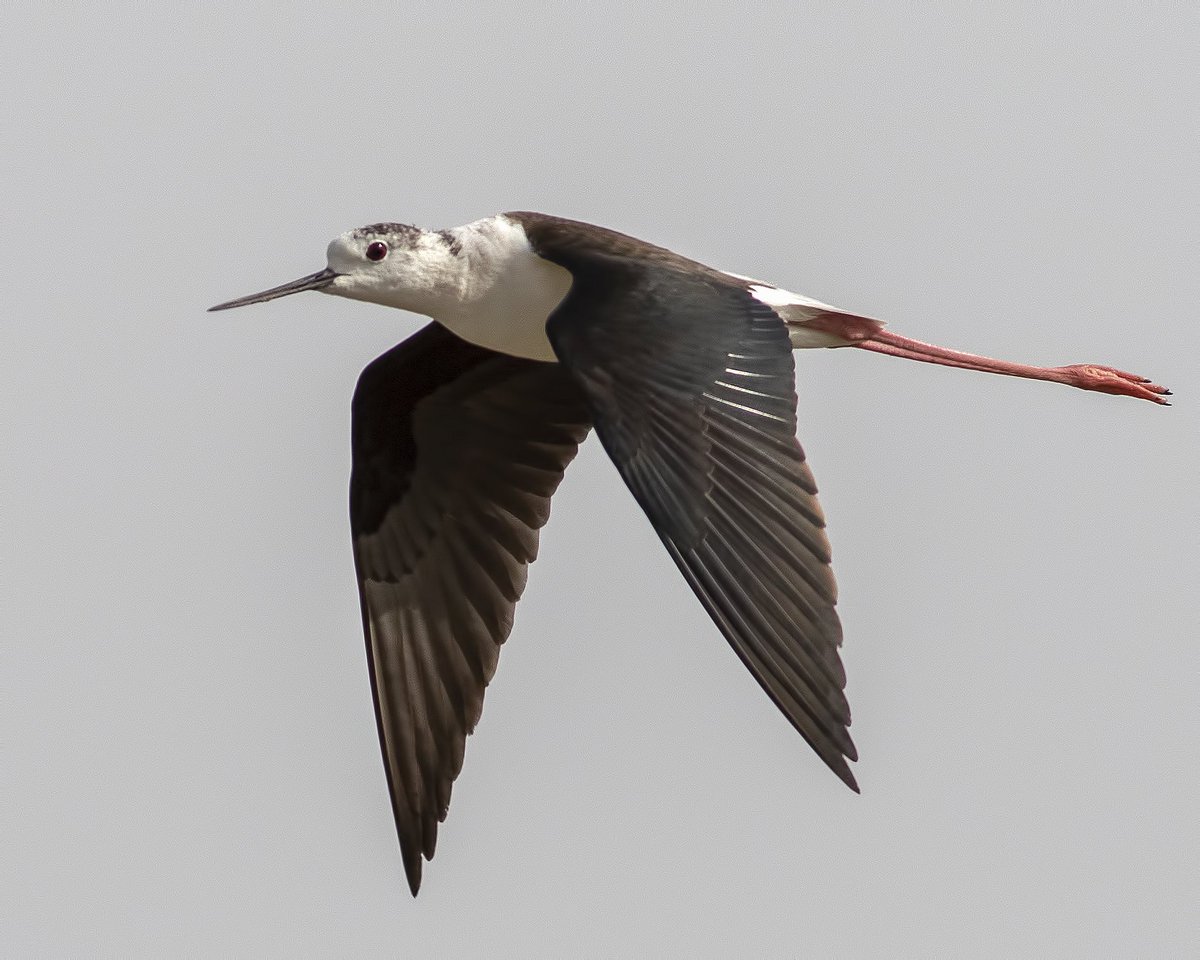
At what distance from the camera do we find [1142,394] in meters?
9.21

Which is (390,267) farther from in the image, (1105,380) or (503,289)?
(1105,380)

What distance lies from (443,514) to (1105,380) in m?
2.60

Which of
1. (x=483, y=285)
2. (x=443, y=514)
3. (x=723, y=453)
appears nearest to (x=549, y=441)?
(x=443, y=514)

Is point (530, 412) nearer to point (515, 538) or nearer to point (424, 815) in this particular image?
point (515, 538)

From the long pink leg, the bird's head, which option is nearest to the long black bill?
the bird's head

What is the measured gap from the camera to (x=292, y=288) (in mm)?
8039

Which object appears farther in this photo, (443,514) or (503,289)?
(443,514)

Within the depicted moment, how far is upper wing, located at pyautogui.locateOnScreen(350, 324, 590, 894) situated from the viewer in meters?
8.61

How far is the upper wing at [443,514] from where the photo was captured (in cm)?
861

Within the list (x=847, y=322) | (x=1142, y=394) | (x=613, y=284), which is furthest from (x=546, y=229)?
(x=1142, y=394)

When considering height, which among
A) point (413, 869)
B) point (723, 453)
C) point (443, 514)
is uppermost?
point (443, 514)

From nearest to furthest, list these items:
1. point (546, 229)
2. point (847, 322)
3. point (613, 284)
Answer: point (613, 284) → point (546, 229) → point (847, 322)

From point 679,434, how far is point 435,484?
2.11m

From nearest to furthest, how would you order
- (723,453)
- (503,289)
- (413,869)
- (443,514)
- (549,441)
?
1. (723,453)
2. (503,289)
3. (413,869)
4. (549,441)
5. (443,514)
